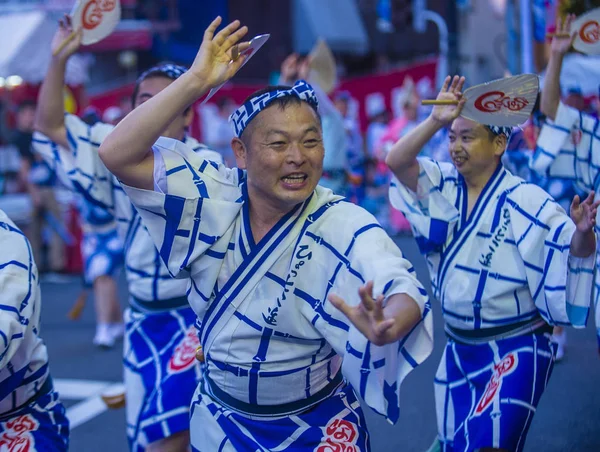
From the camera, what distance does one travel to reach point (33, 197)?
9.42m

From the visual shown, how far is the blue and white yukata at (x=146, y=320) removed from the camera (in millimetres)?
3195

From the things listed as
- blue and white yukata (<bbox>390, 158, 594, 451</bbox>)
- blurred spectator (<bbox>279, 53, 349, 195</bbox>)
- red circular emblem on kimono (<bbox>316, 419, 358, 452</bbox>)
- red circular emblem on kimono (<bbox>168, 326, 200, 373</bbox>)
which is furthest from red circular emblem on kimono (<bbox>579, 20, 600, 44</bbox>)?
blurred spectator (<bbox>279, 53, 349, 195</bbox>)

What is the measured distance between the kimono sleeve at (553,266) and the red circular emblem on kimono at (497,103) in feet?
1.26

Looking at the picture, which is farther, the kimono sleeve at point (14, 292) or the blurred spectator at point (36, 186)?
the blurred spectator at point (36, 186)

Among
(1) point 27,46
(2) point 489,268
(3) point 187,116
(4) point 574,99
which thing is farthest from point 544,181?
(1) point 27,46

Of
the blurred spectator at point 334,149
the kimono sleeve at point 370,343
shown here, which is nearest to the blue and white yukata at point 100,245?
the blurred spectator at point 334,149

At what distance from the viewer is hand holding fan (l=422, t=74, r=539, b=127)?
305cm

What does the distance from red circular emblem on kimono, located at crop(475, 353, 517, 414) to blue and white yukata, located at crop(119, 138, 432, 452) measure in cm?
71

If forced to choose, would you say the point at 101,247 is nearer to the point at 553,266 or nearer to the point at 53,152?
the point at 53,152

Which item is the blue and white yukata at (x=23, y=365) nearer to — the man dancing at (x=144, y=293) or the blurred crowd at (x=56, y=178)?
the man dancing at (x=144, y=293)

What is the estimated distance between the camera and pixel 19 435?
8.23ft

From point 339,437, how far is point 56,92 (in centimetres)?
216

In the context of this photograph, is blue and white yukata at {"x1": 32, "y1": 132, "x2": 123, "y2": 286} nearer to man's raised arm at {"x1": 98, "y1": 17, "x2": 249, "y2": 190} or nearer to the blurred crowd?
the blurred crowd

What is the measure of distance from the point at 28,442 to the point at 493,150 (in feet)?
6.73
